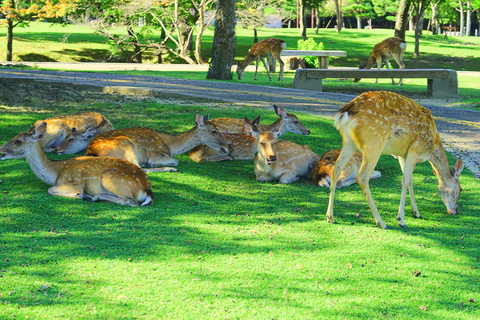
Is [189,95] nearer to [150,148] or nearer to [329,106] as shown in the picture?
[329,106]

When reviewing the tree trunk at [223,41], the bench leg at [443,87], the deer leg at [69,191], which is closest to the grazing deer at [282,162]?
the deer leg at [69,191]

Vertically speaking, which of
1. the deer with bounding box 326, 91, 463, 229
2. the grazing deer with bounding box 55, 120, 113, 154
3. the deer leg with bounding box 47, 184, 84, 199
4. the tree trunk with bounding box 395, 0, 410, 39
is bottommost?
the deer leg with bounding box 47, 184, 84, 199

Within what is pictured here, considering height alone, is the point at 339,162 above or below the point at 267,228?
above

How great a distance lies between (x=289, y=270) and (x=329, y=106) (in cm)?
849

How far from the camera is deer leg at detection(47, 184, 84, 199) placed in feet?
19.9

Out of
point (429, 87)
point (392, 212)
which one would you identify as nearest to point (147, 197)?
point (392, 212)

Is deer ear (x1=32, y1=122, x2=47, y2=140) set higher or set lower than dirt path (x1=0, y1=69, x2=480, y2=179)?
higher

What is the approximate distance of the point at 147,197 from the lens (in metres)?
6.03

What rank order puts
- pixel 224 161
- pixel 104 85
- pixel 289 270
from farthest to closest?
pixel 104 85 → pixel 224 161 → pixel 289 270

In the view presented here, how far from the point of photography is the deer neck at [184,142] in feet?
27.0

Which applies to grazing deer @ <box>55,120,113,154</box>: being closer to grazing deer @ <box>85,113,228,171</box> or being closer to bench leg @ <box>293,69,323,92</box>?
grazing deer @ <box>85,113,228,171</box>

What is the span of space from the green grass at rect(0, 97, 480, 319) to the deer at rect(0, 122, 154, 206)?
0.15 m

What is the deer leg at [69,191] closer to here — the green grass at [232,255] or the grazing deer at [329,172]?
the green grass at [232,255]

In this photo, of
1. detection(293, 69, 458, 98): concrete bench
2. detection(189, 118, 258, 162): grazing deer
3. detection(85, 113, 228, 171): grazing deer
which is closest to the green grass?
detection(85, 113, 228, 171): grazing deer
